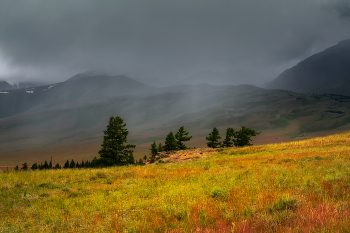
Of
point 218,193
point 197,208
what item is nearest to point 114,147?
point 218,193

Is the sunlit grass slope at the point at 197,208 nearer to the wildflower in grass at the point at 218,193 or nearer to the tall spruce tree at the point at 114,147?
the wildflower in grass at the point at 218,193

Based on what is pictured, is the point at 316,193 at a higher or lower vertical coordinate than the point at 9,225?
lower

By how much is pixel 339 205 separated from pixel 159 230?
5004 millimetres

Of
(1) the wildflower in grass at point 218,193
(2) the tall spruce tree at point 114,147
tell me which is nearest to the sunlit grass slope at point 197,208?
(1) the wildflower in grass at point 218,193

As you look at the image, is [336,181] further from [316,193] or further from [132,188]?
[132,188]

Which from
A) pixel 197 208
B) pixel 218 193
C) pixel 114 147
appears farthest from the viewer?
pixel 114 147

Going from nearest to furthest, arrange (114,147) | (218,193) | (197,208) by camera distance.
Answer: (197,208) < (218,193) < (114,147)

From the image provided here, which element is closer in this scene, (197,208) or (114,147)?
(197,208)

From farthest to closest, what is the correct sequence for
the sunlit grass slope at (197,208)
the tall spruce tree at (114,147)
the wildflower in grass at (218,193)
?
the tall spruce tree at (114,147) → the wildflower in grass at (218,193) → the sunlit grass slope at (197,208)

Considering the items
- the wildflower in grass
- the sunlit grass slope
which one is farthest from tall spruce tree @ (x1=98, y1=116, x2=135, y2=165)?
the wildflower in grass

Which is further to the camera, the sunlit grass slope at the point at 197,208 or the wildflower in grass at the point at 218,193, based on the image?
the wildflower in grass at the point at 218,193

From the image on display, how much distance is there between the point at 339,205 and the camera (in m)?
4.85

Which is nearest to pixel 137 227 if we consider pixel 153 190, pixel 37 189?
pixel 153 190

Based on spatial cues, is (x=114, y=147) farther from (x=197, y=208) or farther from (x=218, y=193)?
(x=197, y=208)
